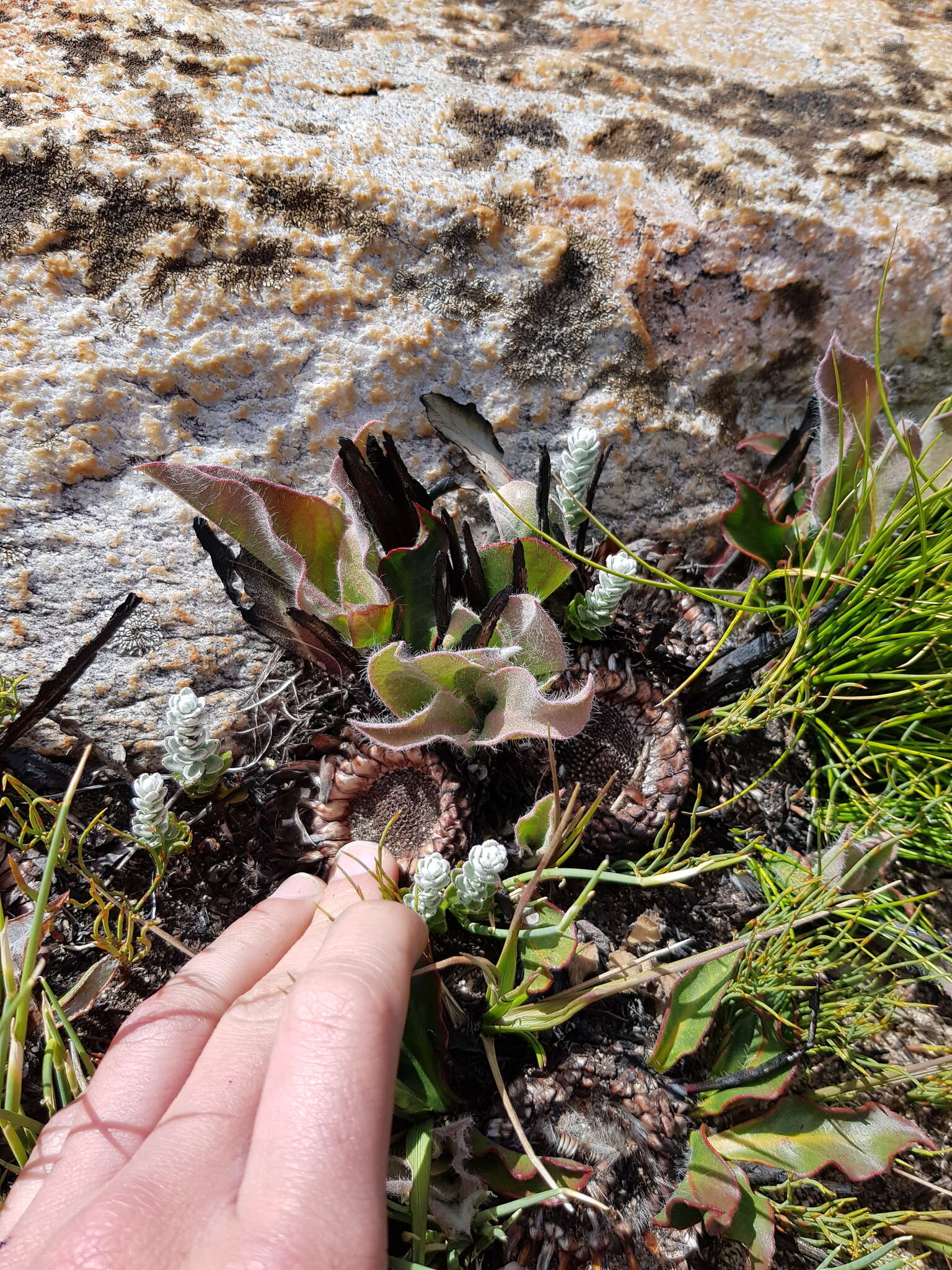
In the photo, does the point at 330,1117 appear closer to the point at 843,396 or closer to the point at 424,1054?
the point at 424,1054

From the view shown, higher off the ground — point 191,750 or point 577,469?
point 577,469

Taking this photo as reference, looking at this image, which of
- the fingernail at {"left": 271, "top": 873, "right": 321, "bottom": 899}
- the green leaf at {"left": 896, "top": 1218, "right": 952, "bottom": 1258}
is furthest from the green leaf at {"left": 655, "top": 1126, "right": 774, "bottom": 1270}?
the fingernail at {"left": 271, "top": 873, "right": 321, "bottom": 899}

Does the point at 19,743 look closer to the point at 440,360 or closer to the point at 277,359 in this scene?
the point at 277,359

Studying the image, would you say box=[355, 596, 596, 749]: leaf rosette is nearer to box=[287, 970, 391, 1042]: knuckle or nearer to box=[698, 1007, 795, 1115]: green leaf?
box=[287, 970, 391, 1042]: knuckle

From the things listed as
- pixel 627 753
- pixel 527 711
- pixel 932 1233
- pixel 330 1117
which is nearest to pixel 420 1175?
pixel 330 1117

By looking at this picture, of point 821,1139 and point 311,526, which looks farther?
point 311,526

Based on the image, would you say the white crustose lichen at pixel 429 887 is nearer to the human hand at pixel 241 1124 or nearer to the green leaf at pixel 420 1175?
the human hand at pixel 241 1124

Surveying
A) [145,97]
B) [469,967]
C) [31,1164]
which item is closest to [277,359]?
[145,97]

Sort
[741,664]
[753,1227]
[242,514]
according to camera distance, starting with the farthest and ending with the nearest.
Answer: [741,664], [242,514], [753,1227]
